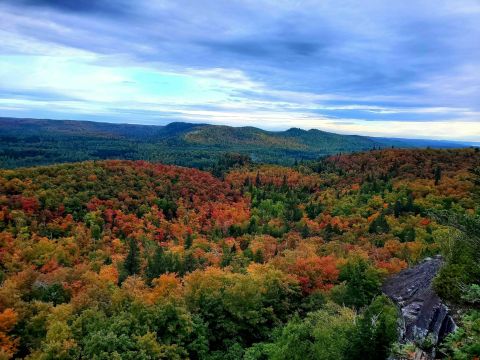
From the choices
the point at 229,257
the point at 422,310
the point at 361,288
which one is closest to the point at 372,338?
the point at 422,310

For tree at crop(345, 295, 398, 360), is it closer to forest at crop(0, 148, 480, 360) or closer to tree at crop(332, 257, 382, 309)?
forest at crop(0, 148, 480, 360)

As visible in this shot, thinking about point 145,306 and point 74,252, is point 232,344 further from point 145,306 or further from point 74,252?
point 74,252

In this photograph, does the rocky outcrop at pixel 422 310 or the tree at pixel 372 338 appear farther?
the tree at pixel 372 338

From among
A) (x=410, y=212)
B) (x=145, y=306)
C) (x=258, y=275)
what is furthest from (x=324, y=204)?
A: (x=145, y=306)

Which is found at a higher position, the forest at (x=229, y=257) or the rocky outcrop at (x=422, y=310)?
the rocky outcrop at (x=422, y=310)

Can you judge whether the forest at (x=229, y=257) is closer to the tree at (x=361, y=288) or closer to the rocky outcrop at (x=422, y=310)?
the tree at (x=361, y=288)

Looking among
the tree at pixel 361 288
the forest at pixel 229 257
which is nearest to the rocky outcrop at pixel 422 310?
the forest at pixel 229 257

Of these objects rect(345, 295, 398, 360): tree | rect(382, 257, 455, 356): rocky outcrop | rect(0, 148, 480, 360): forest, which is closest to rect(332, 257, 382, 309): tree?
rect(0, 148, 480, 360): forest
